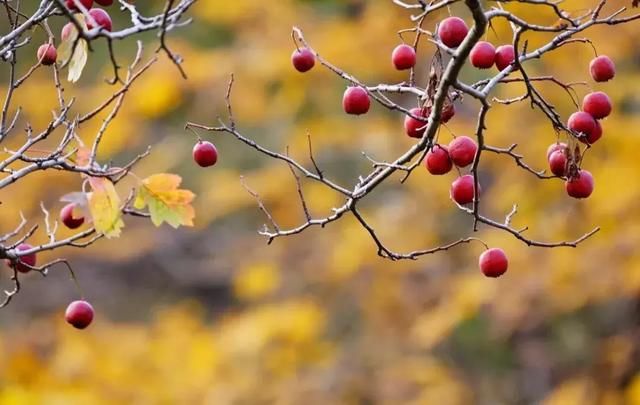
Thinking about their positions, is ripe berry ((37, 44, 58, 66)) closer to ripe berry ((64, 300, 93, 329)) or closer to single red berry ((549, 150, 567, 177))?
ripe berry ((64, 300, 93, 329))

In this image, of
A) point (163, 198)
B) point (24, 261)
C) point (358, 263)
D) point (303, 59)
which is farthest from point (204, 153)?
point (358, 263)

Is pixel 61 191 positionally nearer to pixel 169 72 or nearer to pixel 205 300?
pixel 169 72

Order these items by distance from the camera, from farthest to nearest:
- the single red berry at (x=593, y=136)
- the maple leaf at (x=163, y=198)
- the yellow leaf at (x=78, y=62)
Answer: the maple leaf at (x=163, y=198)
the single red berry at (x=593, y=136)
the yellow leaf at (x=78, y=62)

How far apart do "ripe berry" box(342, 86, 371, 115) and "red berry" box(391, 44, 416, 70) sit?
0.27 feet

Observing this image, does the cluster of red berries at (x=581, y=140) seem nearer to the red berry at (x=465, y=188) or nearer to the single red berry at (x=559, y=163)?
the single red berry at (x=559, y=163)

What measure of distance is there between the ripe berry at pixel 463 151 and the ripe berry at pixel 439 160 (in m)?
0.02

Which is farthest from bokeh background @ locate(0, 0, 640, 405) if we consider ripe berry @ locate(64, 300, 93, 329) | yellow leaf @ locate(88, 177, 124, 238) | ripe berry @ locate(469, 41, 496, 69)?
yellow leaf @ locate(88, 177, 124, 238)

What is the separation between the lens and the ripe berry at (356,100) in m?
1.79

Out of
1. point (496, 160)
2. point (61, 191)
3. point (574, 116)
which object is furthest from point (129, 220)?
point (574, 116)

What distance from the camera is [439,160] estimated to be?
1696 mm

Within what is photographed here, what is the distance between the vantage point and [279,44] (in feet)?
16.5

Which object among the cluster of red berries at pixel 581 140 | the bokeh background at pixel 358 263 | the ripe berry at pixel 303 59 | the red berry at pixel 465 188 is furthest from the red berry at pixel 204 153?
the bokeh background at pixel 358 263

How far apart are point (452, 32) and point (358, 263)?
3.53 m

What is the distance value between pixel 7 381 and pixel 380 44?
2.40 m
